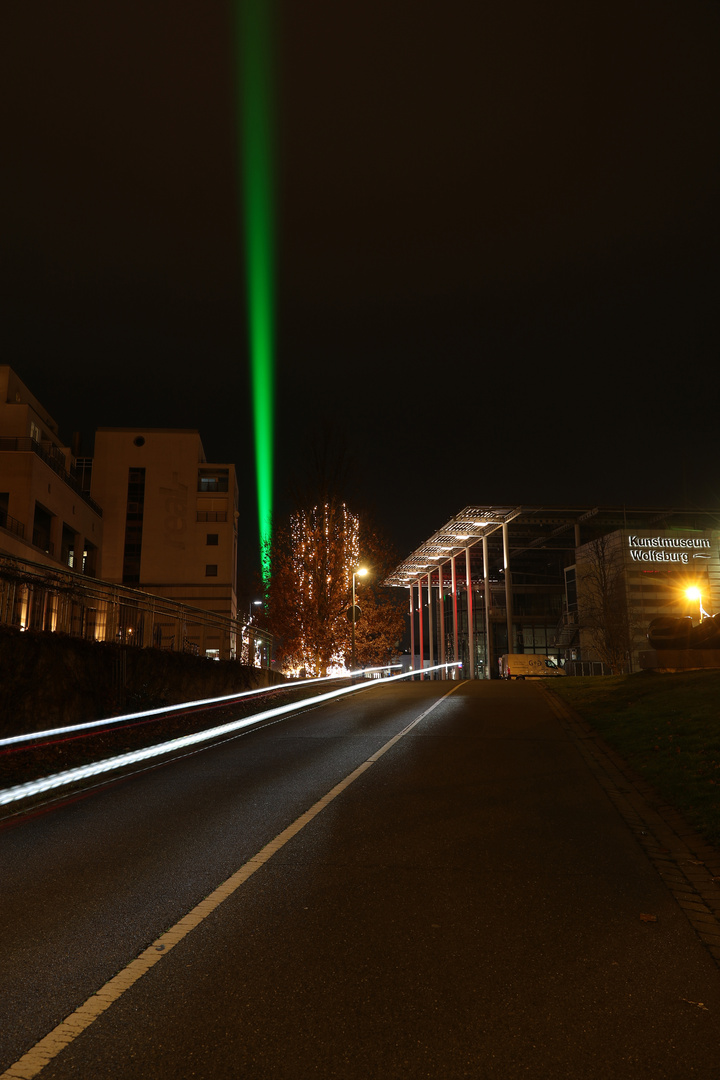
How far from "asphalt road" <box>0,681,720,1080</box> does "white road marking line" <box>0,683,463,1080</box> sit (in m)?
0.03

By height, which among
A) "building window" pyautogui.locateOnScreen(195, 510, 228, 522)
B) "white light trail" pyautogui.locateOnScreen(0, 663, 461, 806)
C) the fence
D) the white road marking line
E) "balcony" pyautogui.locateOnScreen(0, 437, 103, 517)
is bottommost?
the white road marking line

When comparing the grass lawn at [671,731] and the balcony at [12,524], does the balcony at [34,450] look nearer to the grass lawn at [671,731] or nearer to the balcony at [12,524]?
the balcony at [12,524]

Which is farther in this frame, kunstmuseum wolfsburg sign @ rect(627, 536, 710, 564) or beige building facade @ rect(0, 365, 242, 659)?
kunstmuseum wolfsburg sign @ rect(627, 536, 710, 564)

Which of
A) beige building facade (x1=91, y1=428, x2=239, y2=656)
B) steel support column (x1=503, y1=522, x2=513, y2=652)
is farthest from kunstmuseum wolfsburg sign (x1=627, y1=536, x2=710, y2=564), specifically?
beige building facade (x1=91, y1=428, x2=239, y2=656)

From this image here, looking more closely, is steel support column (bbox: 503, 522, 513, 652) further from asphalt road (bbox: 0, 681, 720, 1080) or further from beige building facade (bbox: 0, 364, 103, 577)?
asphalt road (bbox: 0, 681, 720, 1080)

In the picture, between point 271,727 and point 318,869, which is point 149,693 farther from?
point 318,869

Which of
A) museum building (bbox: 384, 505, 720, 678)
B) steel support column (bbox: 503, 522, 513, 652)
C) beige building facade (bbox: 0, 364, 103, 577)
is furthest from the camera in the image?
steel support column (bbox: 503, 522, 513, 652)

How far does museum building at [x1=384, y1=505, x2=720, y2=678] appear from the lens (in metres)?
63.0

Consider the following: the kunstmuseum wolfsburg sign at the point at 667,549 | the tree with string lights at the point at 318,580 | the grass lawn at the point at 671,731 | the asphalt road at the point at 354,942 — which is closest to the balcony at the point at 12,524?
the tree with string lights at the point at 318,580

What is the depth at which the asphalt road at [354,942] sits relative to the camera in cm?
345

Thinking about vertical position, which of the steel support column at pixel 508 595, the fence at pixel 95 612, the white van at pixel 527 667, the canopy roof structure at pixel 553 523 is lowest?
the white van at pixel 527 667

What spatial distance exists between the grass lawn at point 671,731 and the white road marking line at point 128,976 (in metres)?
4.20

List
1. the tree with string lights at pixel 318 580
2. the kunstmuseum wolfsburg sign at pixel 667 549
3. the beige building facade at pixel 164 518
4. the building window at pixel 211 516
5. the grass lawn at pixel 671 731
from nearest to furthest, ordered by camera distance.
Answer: the grass lawn at pixel 671 731
the tree with string lights at pixel 318 580
the kunstmuseum wolfsburg sign at pixel 667 549
the beige building facade at pixel 164 518
the building window at pixel 211 516

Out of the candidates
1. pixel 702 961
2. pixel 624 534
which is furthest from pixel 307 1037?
pixel 624 534
